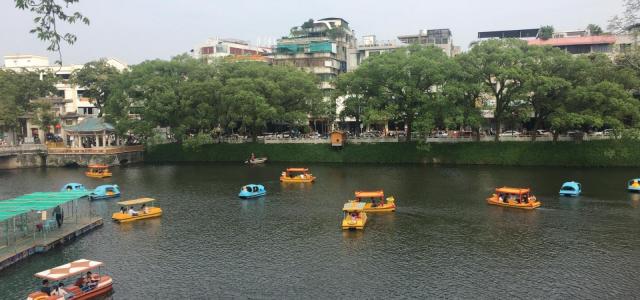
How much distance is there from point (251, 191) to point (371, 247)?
67.8 feet

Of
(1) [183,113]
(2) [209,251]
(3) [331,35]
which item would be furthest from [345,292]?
(3) [331,35]

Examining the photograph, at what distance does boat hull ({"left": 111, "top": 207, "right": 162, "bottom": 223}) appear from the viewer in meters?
41.2

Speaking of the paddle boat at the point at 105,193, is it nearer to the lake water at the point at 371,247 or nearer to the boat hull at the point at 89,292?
the lake water at the point at 371,247

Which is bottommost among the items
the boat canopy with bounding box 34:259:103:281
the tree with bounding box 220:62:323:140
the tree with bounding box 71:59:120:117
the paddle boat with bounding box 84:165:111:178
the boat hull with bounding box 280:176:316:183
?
the boat canopy with bounding box 34:259:103:281

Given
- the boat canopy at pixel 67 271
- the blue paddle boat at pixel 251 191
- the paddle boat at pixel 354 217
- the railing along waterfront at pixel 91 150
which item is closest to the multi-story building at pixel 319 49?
the railing along waterfront at pixel 91 150

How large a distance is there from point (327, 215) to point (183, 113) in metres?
48.0

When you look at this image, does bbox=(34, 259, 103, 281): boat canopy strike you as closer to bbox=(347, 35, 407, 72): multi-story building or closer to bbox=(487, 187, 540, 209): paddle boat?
bbox=(487, 187, 540, 209): paddle boat

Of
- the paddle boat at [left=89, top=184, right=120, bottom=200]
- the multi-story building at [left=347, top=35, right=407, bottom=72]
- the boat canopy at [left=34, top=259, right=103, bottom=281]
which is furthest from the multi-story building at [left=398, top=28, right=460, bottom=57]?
the boat canopy at [left=34, top=259, right=103, bottom=281]

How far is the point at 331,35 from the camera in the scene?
376ft

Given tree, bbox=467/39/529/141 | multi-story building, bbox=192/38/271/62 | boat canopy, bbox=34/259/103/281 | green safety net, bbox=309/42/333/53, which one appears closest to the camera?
boat canopy, bbox=34/259/103/281

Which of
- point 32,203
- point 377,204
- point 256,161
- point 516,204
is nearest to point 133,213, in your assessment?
point 32,203

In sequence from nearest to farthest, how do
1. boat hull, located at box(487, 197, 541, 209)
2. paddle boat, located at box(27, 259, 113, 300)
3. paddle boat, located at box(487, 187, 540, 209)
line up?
paddle boat, located at box(27, 259, 113, 300)
boat hull, located at box(487, 197, 541, 209)
paddle boat, located at box(487, 187, 540, 209)

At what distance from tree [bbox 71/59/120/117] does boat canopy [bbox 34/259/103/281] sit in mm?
72487

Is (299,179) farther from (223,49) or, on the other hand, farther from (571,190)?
(223,49)
